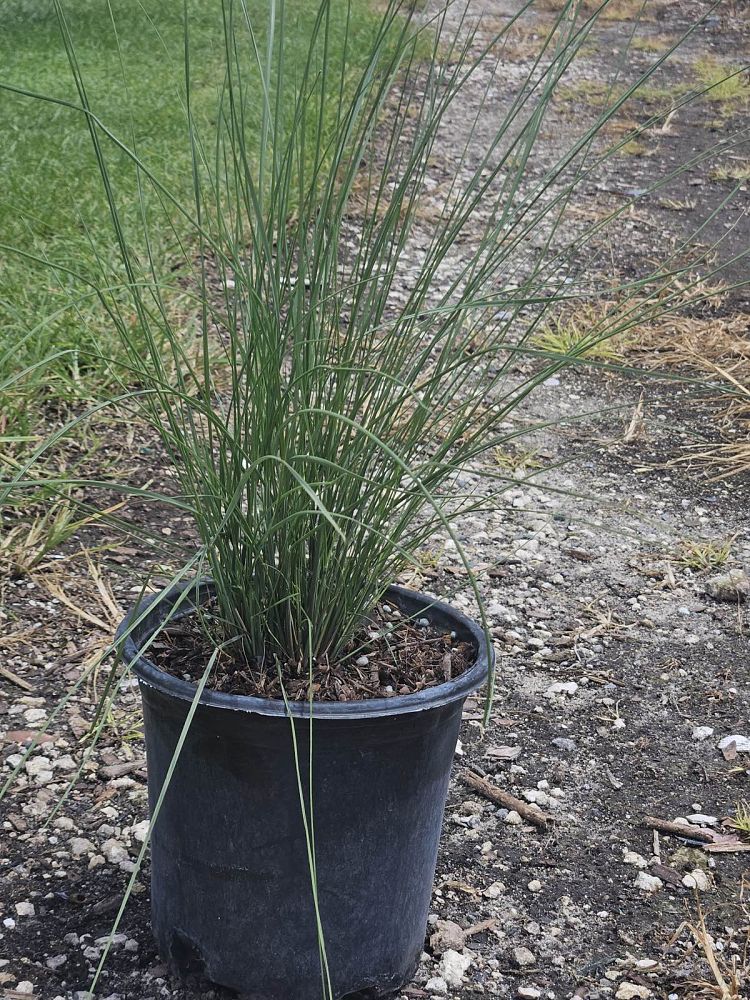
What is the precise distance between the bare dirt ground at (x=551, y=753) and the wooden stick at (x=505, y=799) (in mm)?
11

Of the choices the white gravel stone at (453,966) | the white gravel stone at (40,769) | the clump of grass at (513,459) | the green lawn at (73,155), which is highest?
the green lawn at (73,155)

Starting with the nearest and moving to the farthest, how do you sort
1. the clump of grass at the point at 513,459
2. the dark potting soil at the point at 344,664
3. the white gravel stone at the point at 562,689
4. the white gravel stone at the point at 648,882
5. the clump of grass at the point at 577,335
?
the dark potting soil at the point at 344,664, the white gravel stone at the point at 648,882, the white gravel stone at the point at 562,689, the clump of grass at the point at 513,459, the clump of grass at the point at 577,335

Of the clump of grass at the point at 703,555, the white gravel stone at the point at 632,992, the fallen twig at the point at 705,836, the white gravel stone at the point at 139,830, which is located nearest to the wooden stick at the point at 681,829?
the fallen twig at the point at 705,836

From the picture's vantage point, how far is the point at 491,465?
304cm

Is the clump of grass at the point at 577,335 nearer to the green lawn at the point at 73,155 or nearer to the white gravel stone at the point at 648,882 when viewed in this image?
the green lawn at the point at 73,155

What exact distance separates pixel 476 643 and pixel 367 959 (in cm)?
41

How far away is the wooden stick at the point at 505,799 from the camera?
5.88 ft

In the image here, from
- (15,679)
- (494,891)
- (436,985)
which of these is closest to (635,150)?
(15,679)

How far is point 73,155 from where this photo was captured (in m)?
4.22

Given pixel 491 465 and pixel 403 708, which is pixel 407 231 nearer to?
pixel 403 708

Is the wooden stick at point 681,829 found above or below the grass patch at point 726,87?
below

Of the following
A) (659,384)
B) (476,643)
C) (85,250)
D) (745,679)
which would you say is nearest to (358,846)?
(476,643)

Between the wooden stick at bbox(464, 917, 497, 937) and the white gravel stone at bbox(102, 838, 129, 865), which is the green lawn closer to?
the white gravel stone at bbox(102, 838, 129, 865)

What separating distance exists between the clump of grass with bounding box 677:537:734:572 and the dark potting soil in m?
1.34
